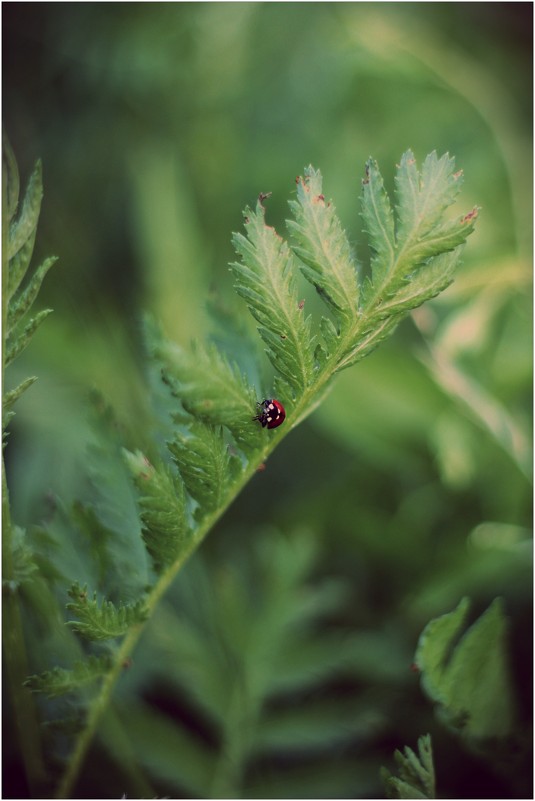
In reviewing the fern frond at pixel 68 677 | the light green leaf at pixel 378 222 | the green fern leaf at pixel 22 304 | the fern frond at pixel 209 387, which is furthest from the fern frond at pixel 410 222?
the fern frond at pixel 68 677

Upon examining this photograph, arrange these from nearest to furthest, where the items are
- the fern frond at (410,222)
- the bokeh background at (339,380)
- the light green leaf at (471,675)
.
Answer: the fern frond at (410,222)
the light green leaf at (471,675)
the bokeh background at (339,380)

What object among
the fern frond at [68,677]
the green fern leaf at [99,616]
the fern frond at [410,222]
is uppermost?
the fern frond at [410,222]

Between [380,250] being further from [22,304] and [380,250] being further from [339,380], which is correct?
[339,380]

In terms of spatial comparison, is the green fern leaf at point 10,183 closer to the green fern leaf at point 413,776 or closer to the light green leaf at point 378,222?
the light green leaf at point 378,222

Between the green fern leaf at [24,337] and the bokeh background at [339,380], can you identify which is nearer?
the green fern leaf at [24,337]

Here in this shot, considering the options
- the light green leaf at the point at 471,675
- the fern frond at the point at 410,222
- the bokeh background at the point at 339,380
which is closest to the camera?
the fern frond at the point at 410,222

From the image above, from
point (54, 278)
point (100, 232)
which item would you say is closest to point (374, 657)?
point (54, 278)

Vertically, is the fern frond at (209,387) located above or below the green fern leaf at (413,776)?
above

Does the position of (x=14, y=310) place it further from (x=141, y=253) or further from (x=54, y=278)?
(x=141, y=253)

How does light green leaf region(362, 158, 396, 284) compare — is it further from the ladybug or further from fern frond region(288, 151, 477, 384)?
the ladybug
